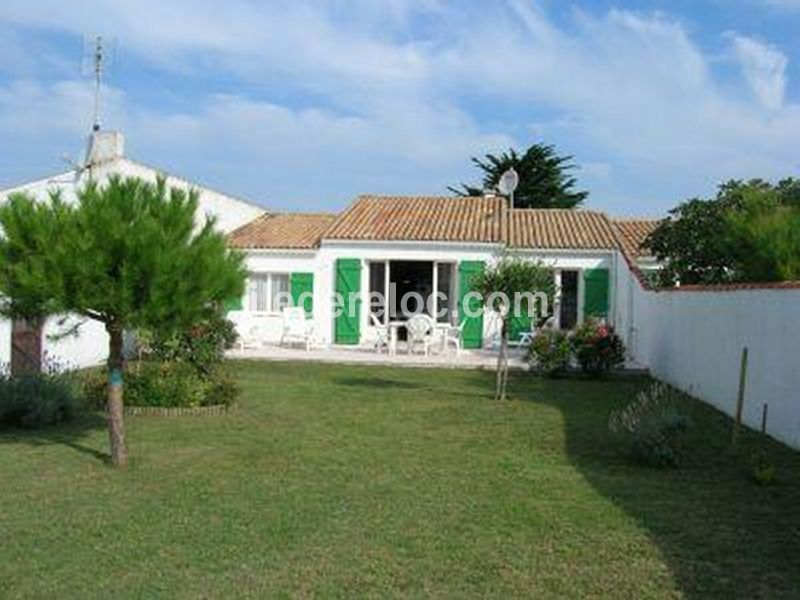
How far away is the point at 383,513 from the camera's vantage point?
7.34 meters

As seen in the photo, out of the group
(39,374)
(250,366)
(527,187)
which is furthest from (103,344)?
(527,187)

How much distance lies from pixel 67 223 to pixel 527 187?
138ft

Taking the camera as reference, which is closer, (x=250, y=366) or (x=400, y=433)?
(x=400, y=433)

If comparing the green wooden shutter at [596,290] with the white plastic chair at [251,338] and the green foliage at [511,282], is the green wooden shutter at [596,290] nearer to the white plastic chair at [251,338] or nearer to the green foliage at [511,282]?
the white plastic chair at [251,338]

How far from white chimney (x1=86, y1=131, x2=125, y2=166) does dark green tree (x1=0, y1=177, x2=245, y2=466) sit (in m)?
14.6

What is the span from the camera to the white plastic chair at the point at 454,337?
25453 mm

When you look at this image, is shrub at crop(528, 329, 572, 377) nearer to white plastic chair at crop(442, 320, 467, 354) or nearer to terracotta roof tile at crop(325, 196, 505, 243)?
white plastic chair at crop(442, 320, 467, 354)

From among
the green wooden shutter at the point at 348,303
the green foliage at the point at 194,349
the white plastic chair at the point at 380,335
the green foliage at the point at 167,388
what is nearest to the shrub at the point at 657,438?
the green foliage at the point at 167,388

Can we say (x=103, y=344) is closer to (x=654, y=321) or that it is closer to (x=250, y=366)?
(x=250, y=366)

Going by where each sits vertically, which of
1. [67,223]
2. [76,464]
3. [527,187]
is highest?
[527,187]

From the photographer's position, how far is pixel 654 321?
20703 mm

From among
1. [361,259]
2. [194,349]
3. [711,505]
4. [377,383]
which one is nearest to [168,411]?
[194,349]

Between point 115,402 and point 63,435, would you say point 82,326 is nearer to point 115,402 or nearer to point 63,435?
point 63,435

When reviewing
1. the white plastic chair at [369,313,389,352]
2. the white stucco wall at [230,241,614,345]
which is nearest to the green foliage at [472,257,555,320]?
the white plastic chair at [369,313,389,352]
